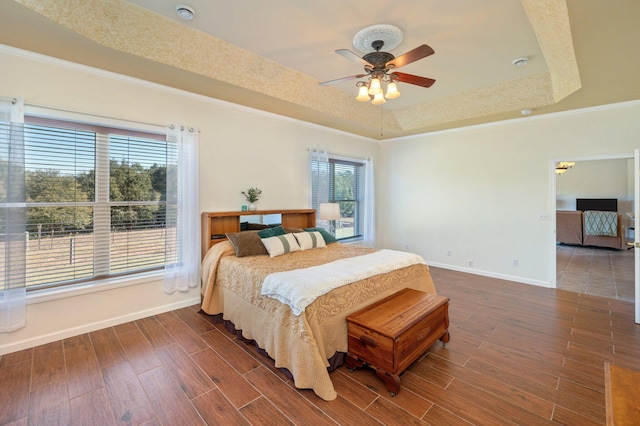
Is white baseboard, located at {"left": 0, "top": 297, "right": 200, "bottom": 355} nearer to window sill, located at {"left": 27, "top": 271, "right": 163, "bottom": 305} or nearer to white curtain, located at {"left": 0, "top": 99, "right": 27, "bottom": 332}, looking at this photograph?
white curtain, located at {"left": 0, "top": 99, "right": 27, "bottom": 332}

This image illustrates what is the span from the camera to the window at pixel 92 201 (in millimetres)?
2787

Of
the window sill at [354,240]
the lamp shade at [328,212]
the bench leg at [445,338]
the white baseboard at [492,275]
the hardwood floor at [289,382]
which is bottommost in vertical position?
the hardwood floor at [289,382]

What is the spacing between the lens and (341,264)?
2955mm

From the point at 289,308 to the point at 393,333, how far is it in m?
0.82

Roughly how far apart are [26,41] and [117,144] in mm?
1075

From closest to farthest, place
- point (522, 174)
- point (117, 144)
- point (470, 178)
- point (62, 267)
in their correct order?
point (62, 267)
point (117, 144)
point (522, 174)
point (470, 178)

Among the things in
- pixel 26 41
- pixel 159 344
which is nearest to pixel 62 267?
pixel 159 344

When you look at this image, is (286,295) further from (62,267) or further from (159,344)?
(62,267)

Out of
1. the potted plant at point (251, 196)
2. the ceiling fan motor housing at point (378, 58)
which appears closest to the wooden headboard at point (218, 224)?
the potted plant at point (251, 196)

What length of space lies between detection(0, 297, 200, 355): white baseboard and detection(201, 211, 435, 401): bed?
0.51 m

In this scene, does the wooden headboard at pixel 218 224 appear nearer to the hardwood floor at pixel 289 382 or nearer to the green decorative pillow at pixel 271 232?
the green decorative pillow at pixel 271 232

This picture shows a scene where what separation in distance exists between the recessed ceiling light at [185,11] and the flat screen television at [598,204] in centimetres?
1052

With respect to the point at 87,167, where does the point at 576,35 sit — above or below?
above

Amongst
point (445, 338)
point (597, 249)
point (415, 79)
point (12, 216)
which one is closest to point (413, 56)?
point (415, 79)
